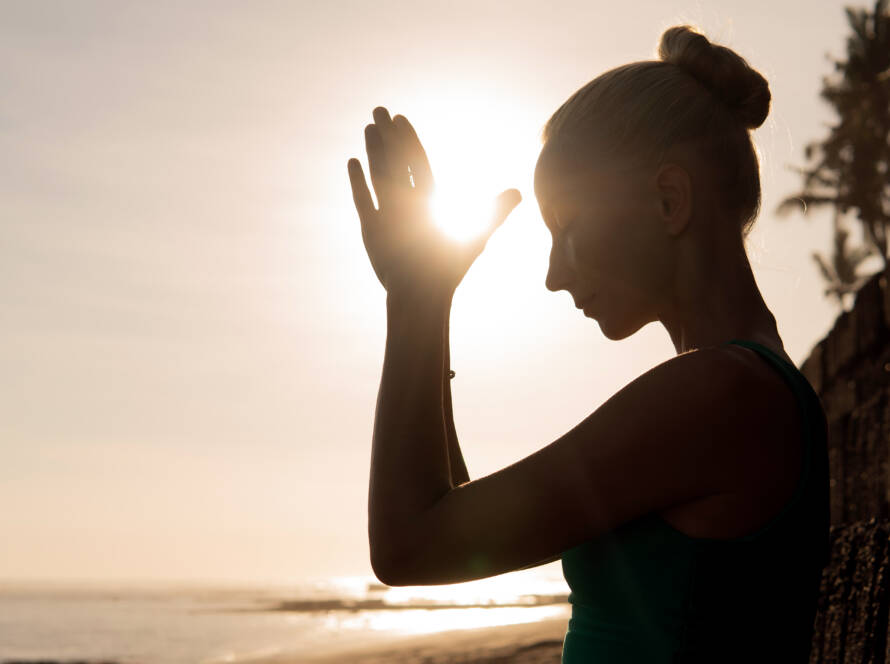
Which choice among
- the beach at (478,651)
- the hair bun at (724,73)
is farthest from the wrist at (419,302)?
the beach at (478,651)

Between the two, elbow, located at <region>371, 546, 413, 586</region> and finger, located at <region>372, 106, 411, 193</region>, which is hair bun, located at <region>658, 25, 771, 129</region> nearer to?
finger, located at <region>372, 106, 411, 193</region>

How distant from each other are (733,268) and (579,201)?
301mm

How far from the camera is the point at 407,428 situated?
55.6 inches

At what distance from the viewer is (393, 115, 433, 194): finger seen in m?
1.57

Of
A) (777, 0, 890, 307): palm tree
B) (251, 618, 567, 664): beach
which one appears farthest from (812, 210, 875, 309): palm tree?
(251, 618, 567, 664): beach

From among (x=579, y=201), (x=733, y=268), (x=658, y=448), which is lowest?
(x=658, y=448)

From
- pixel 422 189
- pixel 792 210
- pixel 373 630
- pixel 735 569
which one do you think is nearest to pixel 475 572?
pixel 735 569

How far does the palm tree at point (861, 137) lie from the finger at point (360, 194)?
31379mm

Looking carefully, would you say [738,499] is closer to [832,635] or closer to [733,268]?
[733,268]

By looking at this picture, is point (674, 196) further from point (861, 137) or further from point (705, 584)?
point (861, 137)

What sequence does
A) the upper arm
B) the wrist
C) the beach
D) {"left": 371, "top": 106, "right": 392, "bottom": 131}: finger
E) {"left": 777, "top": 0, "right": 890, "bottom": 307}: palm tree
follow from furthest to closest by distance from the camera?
{"left": 777, "top": 0, "right": 890, "bottom": 307}: palm tree
the beach
{"left": 371, "top": 106, "right": 392, "bottom": 131}: finger
the wrist
the upper arm

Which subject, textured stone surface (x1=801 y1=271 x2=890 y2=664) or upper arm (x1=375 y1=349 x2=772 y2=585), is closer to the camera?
upper arm (x1=375 y1=349 x2=772 y2=585)

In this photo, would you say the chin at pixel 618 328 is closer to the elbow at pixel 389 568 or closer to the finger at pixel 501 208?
the finger at pixel 501 208

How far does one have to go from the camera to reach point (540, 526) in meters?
1.32
